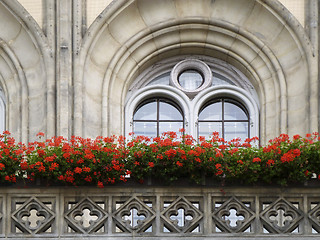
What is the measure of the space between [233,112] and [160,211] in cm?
490

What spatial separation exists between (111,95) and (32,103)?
145 cm

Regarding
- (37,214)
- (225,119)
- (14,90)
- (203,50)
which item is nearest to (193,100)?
(225,119)

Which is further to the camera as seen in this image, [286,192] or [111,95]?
[111,95]

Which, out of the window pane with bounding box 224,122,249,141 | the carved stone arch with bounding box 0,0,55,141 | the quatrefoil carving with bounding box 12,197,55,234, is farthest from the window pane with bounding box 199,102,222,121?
the quatrefoil carving with bounding box 12,197,55,234

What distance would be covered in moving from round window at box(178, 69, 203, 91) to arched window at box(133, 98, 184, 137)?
42cm

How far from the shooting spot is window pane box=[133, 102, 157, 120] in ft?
64.4

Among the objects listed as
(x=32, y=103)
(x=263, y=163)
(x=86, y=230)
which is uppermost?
(x=32, y=103)

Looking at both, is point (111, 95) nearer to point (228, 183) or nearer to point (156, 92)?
point (156, 92)

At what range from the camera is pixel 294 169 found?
15.1 meters

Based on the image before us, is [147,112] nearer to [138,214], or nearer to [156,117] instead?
[156,117]

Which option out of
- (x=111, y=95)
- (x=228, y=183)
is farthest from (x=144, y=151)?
(x=111, y=95)

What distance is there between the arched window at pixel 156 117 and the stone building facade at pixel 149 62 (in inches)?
3.9

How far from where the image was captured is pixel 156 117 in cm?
1962

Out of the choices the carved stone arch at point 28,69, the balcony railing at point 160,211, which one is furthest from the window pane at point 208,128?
the balcony railing at point 160,211
